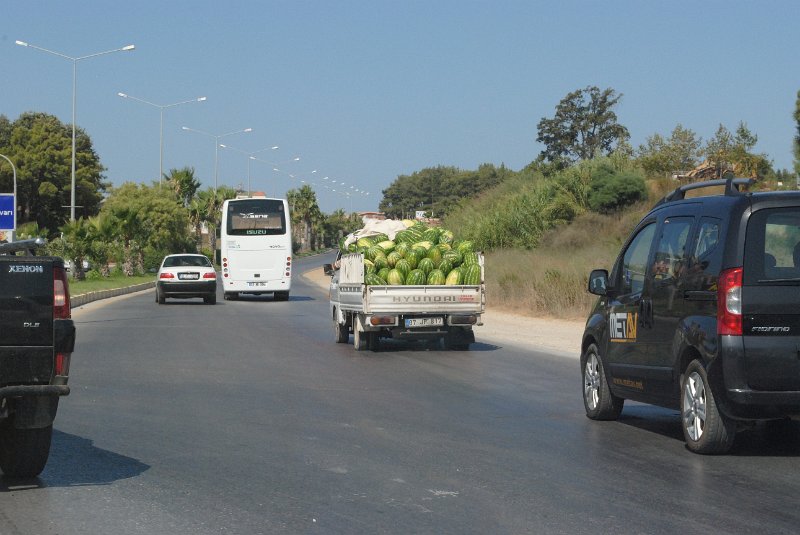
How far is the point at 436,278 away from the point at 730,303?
11.8 meters

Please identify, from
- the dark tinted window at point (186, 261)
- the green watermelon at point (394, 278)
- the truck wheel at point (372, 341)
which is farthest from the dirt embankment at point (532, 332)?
Result: the dark tinted window at point (186, 261)

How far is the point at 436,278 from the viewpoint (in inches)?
Result: 803

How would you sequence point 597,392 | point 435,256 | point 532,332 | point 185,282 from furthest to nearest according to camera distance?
point 185,282 < point 532,332 < point 435,256 < point 597,392

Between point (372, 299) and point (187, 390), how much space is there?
594cm

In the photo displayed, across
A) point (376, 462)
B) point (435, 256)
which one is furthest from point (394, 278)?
point (376, 462)

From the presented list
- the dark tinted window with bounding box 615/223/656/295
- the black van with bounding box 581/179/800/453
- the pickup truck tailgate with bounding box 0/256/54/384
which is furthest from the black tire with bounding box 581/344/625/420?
the pickup truck tailgate with bounding box 0/256/54/384

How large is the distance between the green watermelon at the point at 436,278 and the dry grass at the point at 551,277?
9150mm

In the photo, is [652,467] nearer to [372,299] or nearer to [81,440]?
[81,440]

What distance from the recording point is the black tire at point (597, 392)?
1113 cm

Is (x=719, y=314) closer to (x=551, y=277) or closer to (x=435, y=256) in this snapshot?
(x=435, y=256)

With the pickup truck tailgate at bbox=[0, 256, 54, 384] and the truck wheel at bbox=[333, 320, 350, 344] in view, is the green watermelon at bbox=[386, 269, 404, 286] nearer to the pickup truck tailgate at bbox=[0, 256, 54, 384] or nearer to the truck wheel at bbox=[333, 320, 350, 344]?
the truck wheel at bbox=[333, 320, 350, 344]

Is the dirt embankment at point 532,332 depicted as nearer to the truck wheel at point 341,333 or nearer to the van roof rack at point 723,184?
the truck wheel at point 341,333

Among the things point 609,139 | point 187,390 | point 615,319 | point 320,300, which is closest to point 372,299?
point 187,390

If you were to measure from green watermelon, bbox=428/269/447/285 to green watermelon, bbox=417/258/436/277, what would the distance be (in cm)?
10
